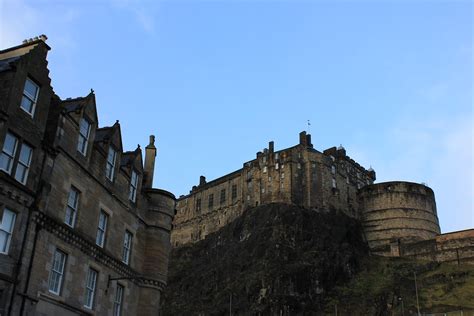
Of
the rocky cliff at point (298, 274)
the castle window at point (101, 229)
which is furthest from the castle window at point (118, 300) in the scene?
the rocky cliff at point (298, 274)

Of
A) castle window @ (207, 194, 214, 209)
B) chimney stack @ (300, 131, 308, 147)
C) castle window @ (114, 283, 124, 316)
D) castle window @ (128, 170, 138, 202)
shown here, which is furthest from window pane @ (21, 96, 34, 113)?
castle window @ (207, 194, 214, 209)

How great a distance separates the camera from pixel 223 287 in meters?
66.6

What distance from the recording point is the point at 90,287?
2173cm

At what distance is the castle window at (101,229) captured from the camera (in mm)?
22703

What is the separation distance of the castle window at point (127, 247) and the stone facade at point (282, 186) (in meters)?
49.2

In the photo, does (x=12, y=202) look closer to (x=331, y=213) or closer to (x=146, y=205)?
(x=146, y=205)

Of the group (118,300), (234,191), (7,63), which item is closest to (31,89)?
(7,63)

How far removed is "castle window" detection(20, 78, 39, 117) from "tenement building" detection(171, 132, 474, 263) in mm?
55820

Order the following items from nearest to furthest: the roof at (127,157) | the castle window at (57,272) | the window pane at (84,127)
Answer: the castle window at (57,272), the window pane at (84,127), the roof at (127,157)

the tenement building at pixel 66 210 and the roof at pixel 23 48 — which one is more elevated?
the roof at pixel 23 48

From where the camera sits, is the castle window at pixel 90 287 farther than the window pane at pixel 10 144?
Yes

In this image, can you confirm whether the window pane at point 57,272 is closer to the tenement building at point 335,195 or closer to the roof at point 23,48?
the roof at point 23,48

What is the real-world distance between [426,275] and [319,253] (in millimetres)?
12072

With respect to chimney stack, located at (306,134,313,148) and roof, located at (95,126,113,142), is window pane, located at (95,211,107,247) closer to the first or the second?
roof, located at (95,126,113,142)
